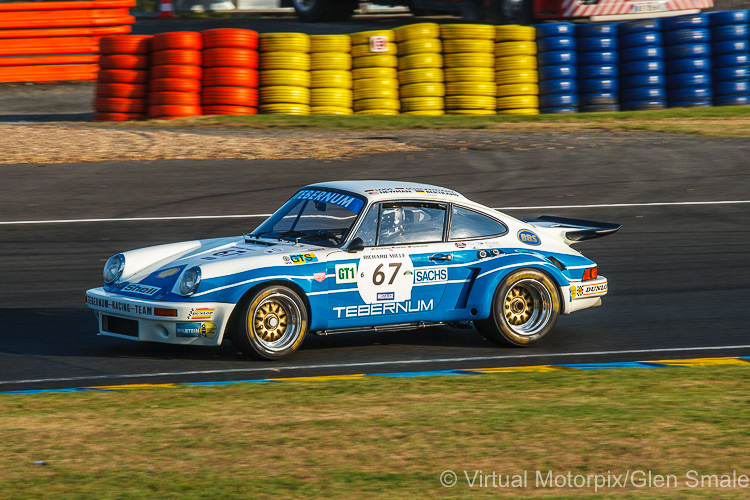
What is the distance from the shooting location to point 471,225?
27.6 feet

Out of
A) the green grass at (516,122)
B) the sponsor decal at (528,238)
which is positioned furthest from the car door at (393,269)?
the green grass at (516,122)

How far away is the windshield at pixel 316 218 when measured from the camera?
8.07m

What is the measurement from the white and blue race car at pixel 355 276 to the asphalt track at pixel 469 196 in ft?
0.87

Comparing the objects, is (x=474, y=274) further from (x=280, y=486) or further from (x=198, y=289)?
(x=280, y=486)

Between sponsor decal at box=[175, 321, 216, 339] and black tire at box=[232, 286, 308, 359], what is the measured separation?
0.60 feet

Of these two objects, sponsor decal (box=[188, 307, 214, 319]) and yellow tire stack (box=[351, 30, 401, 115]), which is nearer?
sponsor decal (box=[188, 307, 214, 319])

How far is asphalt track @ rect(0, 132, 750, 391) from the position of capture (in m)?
7.84

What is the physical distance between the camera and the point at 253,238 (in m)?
8.31

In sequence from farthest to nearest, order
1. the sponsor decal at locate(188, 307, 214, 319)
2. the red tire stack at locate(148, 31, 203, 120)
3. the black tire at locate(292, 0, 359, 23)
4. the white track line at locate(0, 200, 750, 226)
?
the black tire at locate(292, 0, 359, 23), the red tire stack at locate(148, 31, 203, 120), the white track line at locate(0, 200, 750, 226), the sponsor decal at locate(188, 307, 214, 319)

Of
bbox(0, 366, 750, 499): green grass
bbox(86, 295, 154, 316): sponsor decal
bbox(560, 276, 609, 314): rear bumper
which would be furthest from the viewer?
bbox(560, 276, 609, 314): rear bumper

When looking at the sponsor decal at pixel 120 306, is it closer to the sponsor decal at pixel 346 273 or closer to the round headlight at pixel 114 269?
the round headlight at pixel 114 269

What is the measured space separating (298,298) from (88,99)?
52.0ft

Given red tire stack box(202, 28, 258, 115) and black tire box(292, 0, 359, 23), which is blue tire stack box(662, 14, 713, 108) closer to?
red tire stack box(202, 28, 258, 115)

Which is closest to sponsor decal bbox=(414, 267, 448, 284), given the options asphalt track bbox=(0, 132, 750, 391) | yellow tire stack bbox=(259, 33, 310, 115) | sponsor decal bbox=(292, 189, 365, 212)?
asphalt track bbox=(0, 132, 750, 391)
